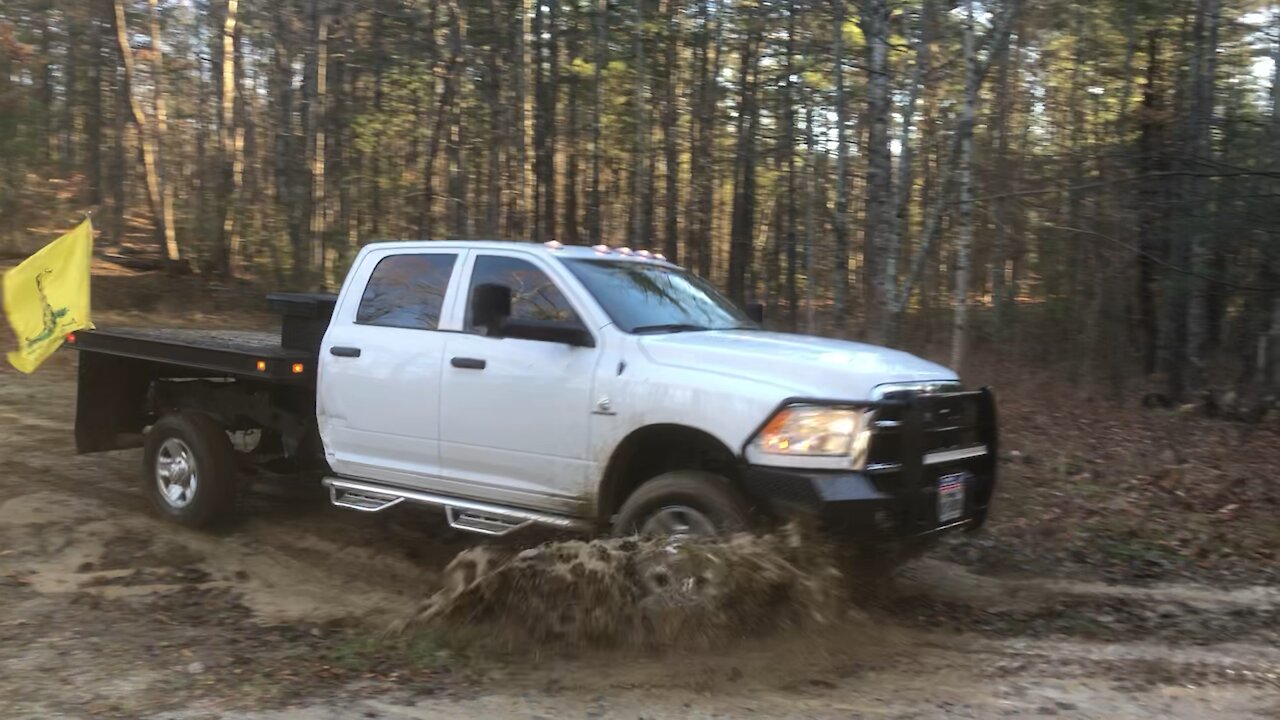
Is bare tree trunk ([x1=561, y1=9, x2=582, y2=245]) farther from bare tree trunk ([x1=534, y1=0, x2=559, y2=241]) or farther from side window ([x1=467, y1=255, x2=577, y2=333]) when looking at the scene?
side window ([x1=467, y1=255, x2=577, y2=333])

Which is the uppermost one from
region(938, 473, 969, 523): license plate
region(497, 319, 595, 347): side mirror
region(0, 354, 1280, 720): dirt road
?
region(497, 319, 595, 347): side mirror

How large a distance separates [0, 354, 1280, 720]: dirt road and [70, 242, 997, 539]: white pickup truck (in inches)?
22.5

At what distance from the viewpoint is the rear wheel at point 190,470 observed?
23.2ft

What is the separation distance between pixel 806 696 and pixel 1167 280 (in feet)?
41.8

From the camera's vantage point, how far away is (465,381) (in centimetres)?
593

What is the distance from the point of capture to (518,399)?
18.7 ft

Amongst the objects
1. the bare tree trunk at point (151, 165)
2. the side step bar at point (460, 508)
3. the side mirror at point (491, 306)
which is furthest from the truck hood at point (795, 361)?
the bare tree trunk at point (151, 165)

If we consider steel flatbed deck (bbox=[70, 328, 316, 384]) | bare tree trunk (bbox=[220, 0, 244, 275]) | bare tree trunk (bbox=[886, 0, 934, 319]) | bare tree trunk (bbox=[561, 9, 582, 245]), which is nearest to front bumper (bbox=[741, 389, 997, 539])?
steel flatbed deck (bbox=[70, 328, 316, 384])

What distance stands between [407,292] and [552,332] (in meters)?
1.45

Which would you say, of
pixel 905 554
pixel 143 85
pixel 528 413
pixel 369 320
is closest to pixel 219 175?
pixel 143 85

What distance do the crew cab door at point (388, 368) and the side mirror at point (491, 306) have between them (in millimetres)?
329

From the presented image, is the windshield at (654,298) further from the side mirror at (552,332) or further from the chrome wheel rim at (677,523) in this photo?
the chrome wheel rim at (677,523)

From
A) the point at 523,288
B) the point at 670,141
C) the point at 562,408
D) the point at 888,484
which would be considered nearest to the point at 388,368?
the point at 523,288

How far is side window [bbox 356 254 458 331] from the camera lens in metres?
6.29
